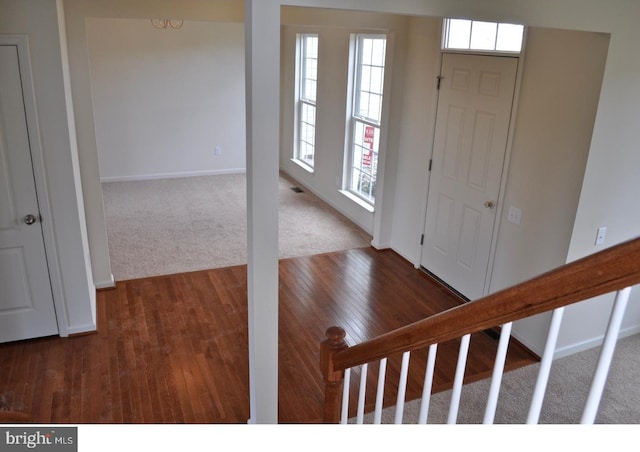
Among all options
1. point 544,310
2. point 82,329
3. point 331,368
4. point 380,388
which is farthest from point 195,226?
point 544,310

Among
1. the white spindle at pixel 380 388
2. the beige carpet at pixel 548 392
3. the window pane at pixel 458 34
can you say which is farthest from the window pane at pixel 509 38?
the white spindle at pixel 380 388

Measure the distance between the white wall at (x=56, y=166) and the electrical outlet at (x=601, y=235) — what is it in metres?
3.63

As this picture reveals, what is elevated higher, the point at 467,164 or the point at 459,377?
the point at 459,377

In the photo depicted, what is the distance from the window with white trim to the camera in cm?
375

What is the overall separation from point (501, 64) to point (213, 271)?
3147 millimetres

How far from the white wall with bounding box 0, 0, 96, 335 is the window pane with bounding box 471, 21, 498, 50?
10.0 feet

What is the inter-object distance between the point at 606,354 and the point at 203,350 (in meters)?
3.30

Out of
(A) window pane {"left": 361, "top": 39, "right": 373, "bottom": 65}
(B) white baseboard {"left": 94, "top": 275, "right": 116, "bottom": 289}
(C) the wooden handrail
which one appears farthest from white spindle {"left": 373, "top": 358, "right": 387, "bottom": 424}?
(A) window pane {"left": 361, "top": 39, "right": 373, "bottom": 65}

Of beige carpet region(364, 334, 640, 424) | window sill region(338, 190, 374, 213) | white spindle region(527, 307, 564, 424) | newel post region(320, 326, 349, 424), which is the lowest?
beige carpet region(364, 334, 640, 424)

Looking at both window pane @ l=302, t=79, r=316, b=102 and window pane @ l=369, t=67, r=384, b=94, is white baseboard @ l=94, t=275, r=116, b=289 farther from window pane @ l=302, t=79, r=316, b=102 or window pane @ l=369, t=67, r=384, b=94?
window pane @ l=302, t=79, r=316, b=102

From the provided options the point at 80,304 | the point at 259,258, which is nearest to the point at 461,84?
the point at 259,258

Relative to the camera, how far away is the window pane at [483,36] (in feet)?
12.9

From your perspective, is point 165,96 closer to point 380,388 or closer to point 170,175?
point 170,175

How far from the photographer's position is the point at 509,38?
3.79 metres
